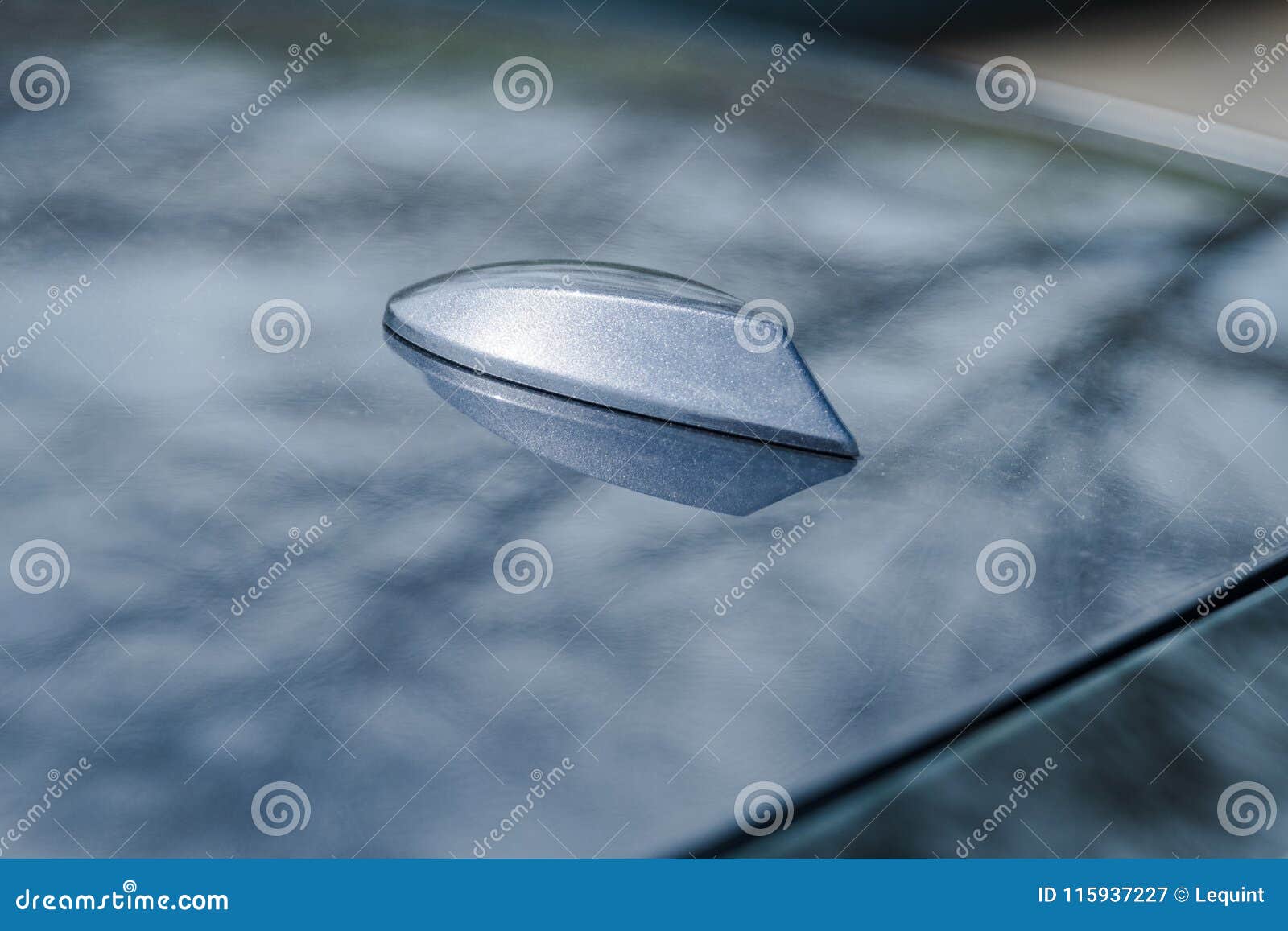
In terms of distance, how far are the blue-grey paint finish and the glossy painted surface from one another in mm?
53

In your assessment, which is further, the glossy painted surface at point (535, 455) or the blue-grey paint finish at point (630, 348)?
the blue-grey paint finish at point (630, 348)

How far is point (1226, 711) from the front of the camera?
36.6 inches

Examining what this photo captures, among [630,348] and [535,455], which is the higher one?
[630,348]

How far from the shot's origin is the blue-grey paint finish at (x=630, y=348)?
1.14 metres

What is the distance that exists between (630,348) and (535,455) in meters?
0.17

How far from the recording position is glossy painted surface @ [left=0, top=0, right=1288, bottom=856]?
0.84 m

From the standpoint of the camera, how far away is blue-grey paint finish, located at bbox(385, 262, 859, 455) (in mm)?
1143

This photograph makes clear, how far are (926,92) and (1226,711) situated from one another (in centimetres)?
111

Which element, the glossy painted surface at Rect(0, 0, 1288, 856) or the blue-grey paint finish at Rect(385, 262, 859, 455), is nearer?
the glossy painted surface at Rect(0, 0, 1288, 856)

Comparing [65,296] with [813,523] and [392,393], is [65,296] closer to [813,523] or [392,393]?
[392,393]

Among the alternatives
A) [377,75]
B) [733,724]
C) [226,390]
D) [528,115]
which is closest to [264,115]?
[377,75]

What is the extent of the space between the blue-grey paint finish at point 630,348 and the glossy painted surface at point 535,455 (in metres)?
0.05

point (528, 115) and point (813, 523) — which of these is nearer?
point (813, 523)

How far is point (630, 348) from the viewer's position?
1184mm
